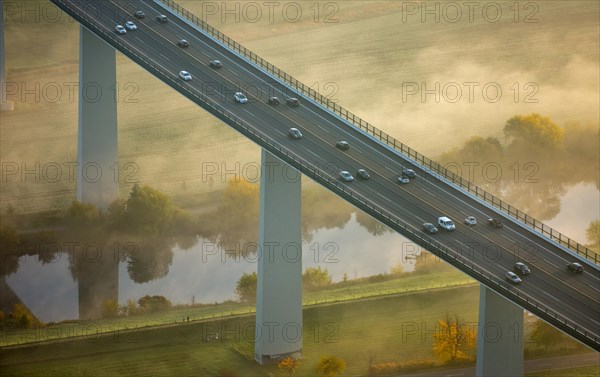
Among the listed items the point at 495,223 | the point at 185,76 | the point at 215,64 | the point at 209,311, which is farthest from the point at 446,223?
the point at 215,64

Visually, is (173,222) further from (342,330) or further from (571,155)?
(571,155)

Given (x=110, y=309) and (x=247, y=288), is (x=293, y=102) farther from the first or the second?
(x=110, y=309)

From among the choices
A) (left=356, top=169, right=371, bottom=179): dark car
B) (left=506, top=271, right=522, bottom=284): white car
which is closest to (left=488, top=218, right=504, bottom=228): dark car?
(left=506, top=271, right=522, bottom=284): white car

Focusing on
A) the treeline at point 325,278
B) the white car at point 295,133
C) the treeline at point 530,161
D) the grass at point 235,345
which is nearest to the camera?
the grass at point 235,345

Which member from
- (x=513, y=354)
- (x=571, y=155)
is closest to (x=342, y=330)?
(x=513, y=354)

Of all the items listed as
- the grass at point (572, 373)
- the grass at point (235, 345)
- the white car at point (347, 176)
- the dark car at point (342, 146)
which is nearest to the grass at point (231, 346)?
the grass at point (235, 345)

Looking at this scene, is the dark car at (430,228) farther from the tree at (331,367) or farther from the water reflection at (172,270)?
the water reflection at (172,270)
